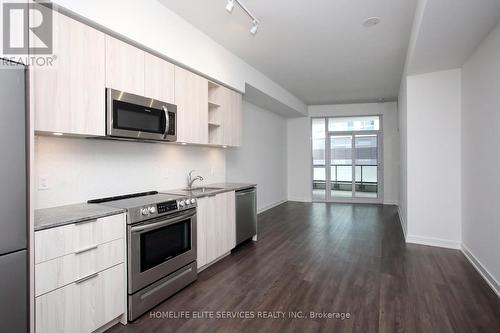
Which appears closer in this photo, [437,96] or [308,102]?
[437,96]

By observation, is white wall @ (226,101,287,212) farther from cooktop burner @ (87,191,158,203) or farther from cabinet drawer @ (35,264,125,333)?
cabinet drawer @ (35,264,125,333)

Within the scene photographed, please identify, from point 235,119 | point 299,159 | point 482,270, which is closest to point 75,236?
point 235,119

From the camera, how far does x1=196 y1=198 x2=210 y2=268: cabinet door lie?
3.11 metres

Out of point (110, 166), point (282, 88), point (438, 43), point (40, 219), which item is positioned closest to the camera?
point (40, 219)

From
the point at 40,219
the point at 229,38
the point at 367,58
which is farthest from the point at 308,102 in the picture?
the point at 40,219

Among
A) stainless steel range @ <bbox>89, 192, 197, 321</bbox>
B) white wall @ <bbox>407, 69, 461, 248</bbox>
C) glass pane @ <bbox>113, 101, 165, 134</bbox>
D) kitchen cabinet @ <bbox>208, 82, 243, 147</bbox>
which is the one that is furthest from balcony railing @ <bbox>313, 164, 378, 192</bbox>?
glass pane @ <bbox>113, 101, 165, 134</bbox>

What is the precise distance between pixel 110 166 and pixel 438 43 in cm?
382

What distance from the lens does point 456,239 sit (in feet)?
13.0

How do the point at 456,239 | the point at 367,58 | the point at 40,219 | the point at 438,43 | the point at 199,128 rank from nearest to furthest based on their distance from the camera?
the point at 40,219 < the point at 438,43 < the point at 199,128 < the point at 456,239 < the point at 367,58

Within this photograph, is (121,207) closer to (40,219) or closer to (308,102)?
(40,219)

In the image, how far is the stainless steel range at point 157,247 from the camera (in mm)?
2258

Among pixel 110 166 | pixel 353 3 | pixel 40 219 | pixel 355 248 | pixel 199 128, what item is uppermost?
pixel 353 3

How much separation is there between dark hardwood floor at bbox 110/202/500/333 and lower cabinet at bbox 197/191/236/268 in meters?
0.19

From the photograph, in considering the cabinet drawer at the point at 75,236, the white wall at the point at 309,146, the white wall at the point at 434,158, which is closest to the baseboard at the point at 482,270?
the white wall at the point at 434,158
